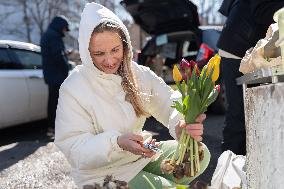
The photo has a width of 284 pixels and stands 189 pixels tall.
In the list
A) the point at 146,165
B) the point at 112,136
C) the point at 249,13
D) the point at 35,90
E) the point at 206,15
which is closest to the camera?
the point at 112,136

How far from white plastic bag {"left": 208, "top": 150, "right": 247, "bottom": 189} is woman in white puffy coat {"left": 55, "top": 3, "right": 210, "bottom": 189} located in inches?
4.4

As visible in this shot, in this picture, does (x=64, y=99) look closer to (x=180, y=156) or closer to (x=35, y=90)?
(x=180, y=156)

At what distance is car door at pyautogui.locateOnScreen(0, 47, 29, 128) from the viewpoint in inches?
231

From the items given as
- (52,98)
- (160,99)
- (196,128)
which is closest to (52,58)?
(52,98)

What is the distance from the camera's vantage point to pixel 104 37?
222 centimetres

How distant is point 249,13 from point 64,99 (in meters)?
1.38

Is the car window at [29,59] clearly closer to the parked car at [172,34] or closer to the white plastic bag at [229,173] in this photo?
the parked car at [172,34]

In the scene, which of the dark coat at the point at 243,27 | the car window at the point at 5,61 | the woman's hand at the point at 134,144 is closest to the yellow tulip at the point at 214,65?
the woman's hand at the point at 134,144

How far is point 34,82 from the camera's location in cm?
644

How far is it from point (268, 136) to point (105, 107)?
1184mm

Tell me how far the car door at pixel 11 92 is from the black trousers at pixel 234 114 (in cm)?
355

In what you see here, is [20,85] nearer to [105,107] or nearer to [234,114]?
[234,114]

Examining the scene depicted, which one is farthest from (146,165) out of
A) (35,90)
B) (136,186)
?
(35,90)

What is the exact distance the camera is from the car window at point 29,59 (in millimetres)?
6327
